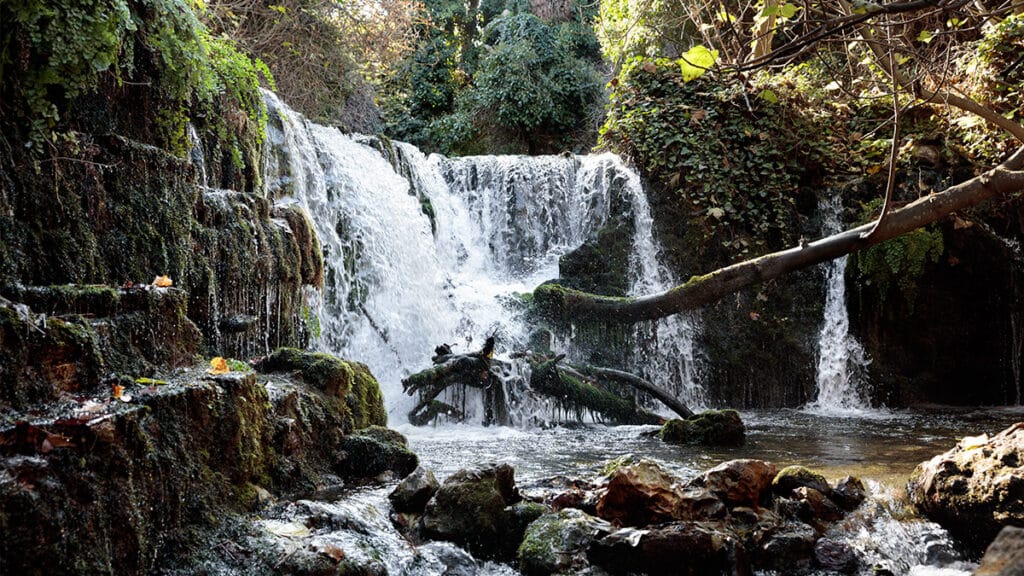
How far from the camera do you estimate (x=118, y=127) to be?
5.98 meters

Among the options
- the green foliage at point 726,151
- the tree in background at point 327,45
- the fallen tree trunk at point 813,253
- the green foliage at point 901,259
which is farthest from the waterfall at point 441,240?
the green foliage at point 901,259

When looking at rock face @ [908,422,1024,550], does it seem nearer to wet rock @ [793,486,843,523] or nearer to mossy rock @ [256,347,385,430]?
wet rock @ [793,486,843,523]

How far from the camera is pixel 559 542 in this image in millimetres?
4402

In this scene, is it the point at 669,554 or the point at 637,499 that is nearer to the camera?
the point at 669,554

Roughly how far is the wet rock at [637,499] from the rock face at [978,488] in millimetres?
1624

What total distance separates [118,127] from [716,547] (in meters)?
5.35

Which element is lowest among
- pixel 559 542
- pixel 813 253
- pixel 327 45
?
pixel 559 542

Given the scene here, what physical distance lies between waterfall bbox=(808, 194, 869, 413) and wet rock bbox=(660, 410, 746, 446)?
374 cm

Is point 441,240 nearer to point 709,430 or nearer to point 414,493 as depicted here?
point 709,430

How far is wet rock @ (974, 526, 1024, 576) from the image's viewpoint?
1.87 m

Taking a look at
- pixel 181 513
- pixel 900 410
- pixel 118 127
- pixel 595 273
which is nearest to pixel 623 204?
pixel 595 273

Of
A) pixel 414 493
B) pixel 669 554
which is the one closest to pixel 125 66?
pixel 414 493

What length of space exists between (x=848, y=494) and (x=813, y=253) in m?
2.22

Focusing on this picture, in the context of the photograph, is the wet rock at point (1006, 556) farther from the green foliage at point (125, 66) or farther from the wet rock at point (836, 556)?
the green foliage at point (125, 66)
